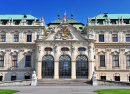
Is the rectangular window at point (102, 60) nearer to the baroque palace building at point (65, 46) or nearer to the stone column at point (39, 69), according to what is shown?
the baroque palace building at point (65, 46)

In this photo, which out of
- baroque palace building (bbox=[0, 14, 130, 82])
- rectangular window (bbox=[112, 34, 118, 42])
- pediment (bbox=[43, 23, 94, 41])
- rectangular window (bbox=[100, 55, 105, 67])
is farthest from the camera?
rectangular window (bbox=[112, 34, 118, 42])

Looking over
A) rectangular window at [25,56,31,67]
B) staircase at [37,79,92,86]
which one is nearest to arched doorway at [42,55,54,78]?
staircase at [37,79,92,86]

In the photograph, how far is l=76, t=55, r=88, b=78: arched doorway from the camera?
3816cm

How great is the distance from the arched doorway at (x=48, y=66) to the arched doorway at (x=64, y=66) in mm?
1823

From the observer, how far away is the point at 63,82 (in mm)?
34719

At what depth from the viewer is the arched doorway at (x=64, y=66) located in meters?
38.3

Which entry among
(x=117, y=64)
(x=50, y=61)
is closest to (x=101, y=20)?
(x=117, y=64)

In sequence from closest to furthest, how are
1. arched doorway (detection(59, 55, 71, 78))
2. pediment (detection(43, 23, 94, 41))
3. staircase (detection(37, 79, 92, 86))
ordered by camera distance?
staircase (detection(37, 79, 92, 86)), arched doorway (detection(59, 55, 71, 78)), pediment (detection(43, 23, 94, 41))

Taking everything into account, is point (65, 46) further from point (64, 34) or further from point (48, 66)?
point (48, 66)

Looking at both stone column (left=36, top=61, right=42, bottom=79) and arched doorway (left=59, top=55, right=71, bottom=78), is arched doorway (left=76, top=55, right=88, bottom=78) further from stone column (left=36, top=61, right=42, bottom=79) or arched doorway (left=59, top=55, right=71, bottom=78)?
stone column (left=36, top=61, right=42, bottom=79)

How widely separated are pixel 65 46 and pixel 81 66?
5.27 metres

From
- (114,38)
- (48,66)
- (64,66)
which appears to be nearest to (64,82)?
(64,66)

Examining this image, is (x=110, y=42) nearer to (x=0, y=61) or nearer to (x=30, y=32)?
(x=30, y=32)

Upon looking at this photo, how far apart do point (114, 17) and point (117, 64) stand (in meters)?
11.5
